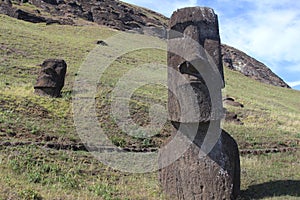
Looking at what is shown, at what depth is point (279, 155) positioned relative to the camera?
1191 centimetres

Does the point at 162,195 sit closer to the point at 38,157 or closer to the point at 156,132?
the point at 38,157

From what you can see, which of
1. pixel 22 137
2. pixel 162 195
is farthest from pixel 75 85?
pixel 162 195

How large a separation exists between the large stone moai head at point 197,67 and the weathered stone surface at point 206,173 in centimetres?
50

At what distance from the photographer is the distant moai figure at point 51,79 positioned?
59.5 ft

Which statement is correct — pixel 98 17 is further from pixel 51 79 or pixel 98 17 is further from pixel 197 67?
pixel 197 67

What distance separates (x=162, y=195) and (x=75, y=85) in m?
16.3

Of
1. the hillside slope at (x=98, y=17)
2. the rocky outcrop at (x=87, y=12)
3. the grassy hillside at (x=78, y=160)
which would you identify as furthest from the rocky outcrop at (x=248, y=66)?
the grassy hillside at (x=78, y=160)

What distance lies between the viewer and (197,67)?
Result: 24.0 ft

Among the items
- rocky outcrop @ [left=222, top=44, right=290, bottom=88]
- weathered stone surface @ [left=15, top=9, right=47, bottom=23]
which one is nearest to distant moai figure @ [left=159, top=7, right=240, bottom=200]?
weathered stone surface @ [left=15, top=9, right=47, bottom=23]

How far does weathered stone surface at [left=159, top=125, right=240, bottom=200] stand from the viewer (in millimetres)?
7266

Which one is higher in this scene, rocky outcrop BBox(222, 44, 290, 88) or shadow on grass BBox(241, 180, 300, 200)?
rocky outcrop BBox(222, 44, 290, 88)

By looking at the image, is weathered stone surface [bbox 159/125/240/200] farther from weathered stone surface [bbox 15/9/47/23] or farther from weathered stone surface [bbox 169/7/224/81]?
weathered stone surface [bbox 15/9/47/23]

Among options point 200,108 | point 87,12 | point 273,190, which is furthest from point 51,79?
point 87,12

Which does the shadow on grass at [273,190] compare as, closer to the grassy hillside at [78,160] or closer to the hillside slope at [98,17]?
the grassy hillside at [78,160]
